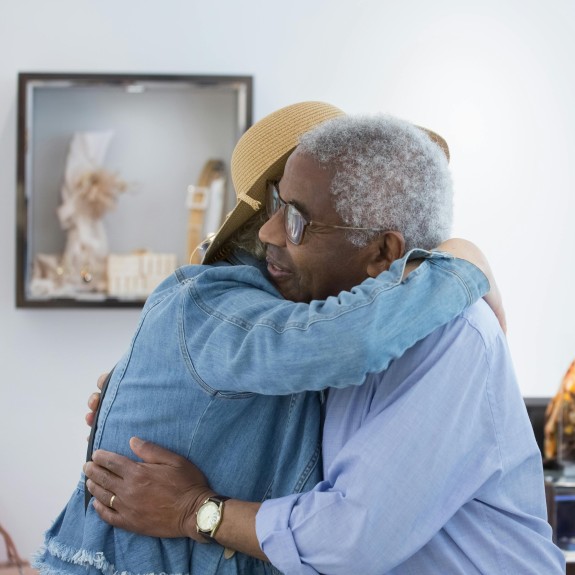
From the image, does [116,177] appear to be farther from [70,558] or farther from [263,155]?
[70,558]

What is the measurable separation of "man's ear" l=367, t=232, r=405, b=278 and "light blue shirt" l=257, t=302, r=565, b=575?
→ 14 centimetres

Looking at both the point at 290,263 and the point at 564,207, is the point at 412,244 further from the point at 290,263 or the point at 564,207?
the point at 564,207

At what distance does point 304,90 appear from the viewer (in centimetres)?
311

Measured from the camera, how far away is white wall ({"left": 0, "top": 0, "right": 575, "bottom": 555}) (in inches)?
119

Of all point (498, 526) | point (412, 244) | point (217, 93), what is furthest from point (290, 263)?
point (217, 93)

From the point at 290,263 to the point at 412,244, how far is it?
197mm

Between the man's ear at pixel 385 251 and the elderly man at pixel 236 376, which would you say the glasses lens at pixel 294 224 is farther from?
the man's ear at pixel 385 251

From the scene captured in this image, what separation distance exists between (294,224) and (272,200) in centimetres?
12

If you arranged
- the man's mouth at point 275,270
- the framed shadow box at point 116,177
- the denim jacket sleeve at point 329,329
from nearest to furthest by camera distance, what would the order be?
the denim jacket sleeve at point 329,329 → the man's mouth at point 275,270 → the framed shadow box at point 116,177

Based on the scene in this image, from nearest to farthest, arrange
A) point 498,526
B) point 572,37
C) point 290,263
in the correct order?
point 498,526 < point 290,263 < point 572,37

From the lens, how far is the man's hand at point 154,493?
4.16 ft

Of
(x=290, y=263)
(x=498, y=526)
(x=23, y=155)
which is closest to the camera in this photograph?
(x=498, y=526)

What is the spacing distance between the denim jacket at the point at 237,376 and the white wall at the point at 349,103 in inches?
69.2

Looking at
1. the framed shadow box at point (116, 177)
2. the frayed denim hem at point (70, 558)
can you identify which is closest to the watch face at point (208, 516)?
the frayed denim hem at point (70, 558)
